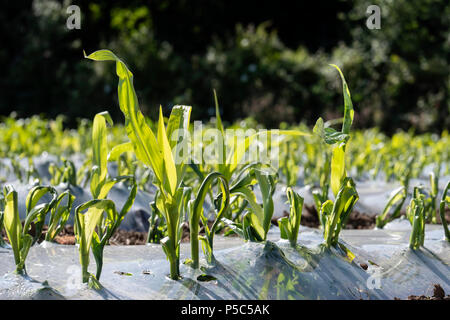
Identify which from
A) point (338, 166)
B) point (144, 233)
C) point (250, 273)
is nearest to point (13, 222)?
point (250, 273)

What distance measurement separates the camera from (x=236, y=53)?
11.1m

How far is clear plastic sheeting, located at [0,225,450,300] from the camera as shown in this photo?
1297 mm

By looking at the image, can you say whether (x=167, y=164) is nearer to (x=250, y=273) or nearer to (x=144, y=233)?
(x=250, y=273)

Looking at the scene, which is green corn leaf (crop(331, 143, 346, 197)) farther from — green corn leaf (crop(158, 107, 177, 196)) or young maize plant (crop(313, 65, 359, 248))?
green corn leaf (crop(158, 107, 177, 196))

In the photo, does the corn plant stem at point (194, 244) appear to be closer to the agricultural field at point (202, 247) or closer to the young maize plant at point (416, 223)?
the agricultural field at point (202, 247)

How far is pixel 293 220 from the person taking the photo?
Answer: 1.56 meters

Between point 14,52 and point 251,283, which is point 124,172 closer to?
point 251,283

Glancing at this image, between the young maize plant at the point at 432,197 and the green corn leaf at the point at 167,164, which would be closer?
the green corn leaf at the point at 167,164

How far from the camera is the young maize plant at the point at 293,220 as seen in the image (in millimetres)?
1537

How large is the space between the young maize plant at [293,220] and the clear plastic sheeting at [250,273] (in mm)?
33

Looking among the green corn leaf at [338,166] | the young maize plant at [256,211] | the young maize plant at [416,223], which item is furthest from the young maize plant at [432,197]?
the young maize plant at [256,211]

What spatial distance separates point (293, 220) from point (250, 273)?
0.24 meters

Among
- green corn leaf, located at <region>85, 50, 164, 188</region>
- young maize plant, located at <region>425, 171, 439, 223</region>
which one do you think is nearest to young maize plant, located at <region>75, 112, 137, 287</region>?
green corn leaf, located at <region>85, 50, 164, 188</region>
